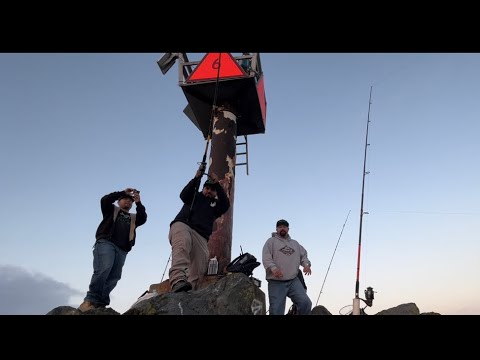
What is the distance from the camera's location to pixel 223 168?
29.9 feet

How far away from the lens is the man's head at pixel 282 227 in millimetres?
6742

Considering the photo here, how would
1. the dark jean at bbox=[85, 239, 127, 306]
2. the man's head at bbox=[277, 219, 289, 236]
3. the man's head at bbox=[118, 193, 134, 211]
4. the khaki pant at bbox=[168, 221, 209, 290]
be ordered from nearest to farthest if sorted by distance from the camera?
the dark jean at bbox=[85, 239, 127, 306] → the khaki pant at bbox=[168, 221, 209, 290] → the man's head at bbox=[118, 193, 134, 211] → the man's head at bbox=[277, 219, 289, 236]

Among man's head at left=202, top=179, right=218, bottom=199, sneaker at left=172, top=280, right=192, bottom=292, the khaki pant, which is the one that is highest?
man's head at left=202, top=179, right=218, bottom=199

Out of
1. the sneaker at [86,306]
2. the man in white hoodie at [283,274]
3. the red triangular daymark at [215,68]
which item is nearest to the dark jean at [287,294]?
the man in white hoodie at [283,274]

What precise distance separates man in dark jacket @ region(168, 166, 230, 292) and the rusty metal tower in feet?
7.94

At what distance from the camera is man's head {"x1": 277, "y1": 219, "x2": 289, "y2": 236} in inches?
265

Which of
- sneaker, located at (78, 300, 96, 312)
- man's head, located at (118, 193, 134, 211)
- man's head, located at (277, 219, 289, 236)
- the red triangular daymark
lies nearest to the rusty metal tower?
the red triangular daymark

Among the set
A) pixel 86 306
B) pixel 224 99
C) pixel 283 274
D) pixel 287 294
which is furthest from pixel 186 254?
pixel 224 99

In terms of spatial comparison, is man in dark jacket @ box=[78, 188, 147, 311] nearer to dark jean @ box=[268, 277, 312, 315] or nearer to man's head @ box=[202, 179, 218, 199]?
man's head @ box=[202, 179, 218, 199]

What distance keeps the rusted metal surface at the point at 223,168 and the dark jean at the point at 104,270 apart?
8.80 ft

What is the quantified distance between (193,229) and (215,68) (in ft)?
17.5
